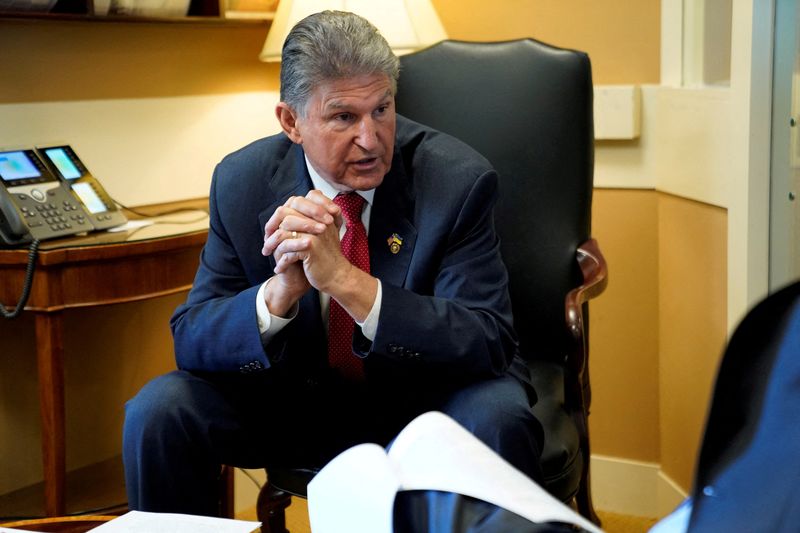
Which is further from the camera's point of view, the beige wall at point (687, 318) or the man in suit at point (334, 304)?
the beige wall at point (687, 318)

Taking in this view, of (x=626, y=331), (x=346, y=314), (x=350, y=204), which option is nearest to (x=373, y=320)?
(x=346, y=314)

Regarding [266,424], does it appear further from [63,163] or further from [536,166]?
[63,163]

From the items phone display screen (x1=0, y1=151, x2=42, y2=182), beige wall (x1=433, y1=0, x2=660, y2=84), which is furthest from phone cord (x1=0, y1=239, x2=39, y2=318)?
beige wall (x1=433, y1=0, x2=660, y2=84)

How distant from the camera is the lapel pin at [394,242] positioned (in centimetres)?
208

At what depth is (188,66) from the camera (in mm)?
3236

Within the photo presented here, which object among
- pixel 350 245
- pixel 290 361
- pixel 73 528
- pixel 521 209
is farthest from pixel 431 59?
pixel 73 528

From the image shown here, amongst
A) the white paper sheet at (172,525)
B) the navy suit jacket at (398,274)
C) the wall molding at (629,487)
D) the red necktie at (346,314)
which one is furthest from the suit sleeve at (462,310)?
the wall molding at (629,487)

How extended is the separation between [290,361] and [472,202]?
1.54 feet

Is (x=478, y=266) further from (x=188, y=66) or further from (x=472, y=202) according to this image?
(x=188, y=66)

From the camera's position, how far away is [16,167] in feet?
8.40

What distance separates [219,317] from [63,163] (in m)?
0.94

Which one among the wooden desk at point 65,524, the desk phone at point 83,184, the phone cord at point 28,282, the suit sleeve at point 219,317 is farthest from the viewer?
the desk phone at point 83,184

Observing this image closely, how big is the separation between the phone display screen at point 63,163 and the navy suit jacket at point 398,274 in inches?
26.8

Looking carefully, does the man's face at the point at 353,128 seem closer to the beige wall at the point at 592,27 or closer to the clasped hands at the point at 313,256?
the clasped hands at the point at 313,256
